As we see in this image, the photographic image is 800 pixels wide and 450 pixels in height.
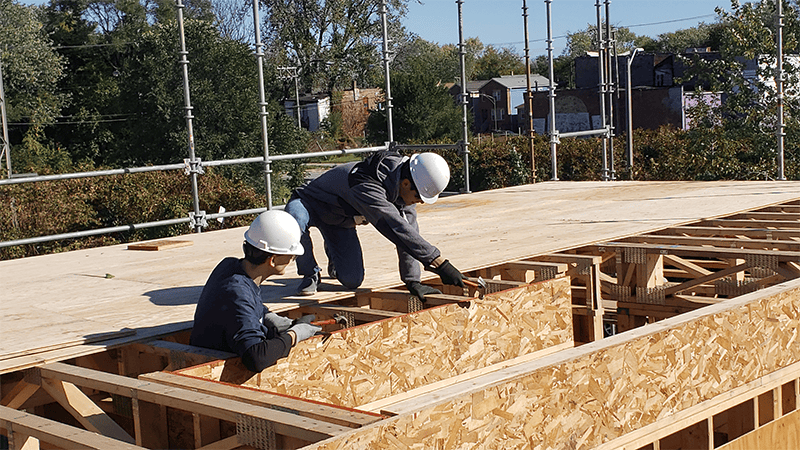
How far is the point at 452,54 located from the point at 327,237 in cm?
8101

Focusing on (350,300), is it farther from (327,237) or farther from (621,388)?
(621,388)

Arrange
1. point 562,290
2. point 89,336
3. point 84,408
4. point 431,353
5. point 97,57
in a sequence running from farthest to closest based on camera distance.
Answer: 1. point 97,57
2. point 562,290
3. point 431,353
4. point 89,336
5. point 84,408

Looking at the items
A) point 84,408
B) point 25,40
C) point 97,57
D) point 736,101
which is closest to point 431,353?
point 84,408

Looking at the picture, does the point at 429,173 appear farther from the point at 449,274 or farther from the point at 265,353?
the point at 265,353

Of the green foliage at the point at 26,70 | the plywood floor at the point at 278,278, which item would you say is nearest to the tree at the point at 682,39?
the green foliage at the point at 26,70

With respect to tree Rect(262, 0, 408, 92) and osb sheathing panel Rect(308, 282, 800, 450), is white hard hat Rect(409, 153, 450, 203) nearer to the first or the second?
osb sheathing panel Rect(308, 282, 800, 450)

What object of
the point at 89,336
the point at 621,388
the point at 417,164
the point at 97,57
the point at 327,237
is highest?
the point at 97,57

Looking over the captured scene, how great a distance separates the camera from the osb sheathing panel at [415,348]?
4.62 m

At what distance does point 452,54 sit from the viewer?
85.1 meters

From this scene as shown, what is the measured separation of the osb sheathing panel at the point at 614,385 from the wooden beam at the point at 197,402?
173 millimetres

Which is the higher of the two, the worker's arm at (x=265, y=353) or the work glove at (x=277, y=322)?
the work glove at (x=277, y=322)

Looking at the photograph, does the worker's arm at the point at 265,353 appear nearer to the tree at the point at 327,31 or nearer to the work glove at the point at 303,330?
the work glove at the point at 303,330

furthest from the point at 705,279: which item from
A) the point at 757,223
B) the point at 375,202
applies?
the point at 375,202

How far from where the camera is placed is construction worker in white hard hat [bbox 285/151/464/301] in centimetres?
535
